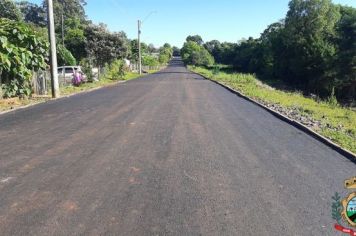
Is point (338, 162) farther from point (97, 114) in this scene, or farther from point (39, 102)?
point (39, 102)

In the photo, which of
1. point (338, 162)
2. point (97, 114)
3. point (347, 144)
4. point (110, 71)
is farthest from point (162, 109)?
point (110, 71)

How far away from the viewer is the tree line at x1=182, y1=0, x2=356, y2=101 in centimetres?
5153

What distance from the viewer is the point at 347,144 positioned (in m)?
9.58

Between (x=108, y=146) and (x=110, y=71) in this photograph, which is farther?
(x=110, y=71)

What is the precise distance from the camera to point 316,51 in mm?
59000

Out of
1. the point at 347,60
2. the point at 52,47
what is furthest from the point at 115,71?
the point at 347,60

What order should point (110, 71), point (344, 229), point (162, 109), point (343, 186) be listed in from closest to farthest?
point (344, 229) < point (343, 186) < point (162, 109) < point (110, 71)

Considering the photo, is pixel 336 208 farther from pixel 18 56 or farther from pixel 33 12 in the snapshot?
pixel 33 12

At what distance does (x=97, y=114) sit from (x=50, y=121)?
1.83 m

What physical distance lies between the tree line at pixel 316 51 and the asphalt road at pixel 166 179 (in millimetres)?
42240

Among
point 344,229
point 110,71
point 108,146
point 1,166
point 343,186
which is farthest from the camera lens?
point 110,71

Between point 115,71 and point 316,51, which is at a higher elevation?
point 316,51

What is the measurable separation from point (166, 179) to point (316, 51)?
185 ft

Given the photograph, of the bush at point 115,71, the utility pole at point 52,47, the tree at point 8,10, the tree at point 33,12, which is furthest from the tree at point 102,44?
the tree at point 33,12
